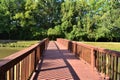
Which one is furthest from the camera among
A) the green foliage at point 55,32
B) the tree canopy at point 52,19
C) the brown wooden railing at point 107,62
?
the green foliage at point 55,32

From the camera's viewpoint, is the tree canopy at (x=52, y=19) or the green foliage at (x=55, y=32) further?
the green foliage at (x=55, y=32)

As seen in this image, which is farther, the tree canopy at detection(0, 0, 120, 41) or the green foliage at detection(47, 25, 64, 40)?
the green foliage at detection(47, 25, 64, 40)

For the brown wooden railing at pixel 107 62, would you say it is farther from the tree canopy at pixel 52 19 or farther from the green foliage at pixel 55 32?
the green foliage at pixel 55 32

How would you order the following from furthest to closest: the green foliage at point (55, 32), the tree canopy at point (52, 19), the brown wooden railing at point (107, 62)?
the green foliage at point (55, 32)
the tree canopy at point (52, 19)
the brown wooden railing at point (107, 62)

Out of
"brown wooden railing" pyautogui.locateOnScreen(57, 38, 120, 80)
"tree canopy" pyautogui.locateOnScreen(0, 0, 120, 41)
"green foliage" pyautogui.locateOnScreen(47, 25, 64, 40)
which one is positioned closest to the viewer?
"brown wooden railing" pyautogui.locateOnScreen(57, 38, 120, 80)

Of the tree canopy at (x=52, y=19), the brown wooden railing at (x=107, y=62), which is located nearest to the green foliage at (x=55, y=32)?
the tree canopy at (x=52, y=19)

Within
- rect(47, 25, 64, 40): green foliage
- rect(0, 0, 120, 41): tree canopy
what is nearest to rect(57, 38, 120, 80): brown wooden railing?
rect(0, 0, 120, 41): tree canopy

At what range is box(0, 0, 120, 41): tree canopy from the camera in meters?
65.7

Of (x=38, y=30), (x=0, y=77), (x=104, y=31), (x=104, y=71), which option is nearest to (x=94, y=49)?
(x=104, y=71)

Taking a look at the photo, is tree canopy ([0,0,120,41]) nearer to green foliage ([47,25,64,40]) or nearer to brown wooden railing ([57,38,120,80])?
green foliage ([47,25,64,40])

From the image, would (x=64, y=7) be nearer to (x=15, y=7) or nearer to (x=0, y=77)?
(x=15, y=7)

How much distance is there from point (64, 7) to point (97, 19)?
382 inches

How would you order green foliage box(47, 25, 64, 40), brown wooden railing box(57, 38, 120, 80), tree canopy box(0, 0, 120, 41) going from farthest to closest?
1. green foliage box(47, 25, 64, 40)
2. tree canopy box(0, 0, 120, 41)
3. brown wooden railing box(57, 38, 120, 80)

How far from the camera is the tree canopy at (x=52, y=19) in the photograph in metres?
65.7
